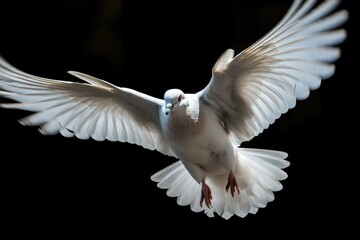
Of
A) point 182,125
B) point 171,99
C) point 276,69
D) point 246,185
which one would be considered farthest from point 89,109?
point 276,69

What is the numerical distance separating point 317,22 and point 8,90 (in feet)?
4.22

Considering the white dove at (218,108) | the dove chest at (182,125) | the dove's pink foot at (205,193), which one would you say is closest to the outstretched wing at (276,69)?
the white dove at (218,108)

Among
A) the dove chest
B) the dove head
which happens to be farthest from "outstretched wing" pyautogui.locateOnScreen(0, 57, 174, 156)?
the dove head

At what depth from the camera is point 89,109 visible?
3271 millimetres

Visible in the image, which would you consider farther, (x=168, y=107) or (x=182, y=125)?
(x=182, y=125)

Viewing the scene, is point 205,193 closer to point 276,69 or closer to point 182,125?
point 182,125

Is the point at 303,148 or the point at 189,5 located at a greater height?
the point at 189,5

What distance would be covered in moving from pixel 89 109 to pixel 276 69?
91 cm

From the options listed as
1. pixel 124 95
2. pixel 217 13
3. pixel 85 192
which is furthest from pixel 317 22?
pixel 85 192

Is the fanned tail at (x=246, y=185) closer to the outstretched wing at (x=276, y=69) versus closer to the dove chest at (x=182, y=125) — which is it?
the outstretched wing at (x=276, y=69)

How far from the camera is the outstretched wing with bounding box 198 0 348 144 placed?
2455 mm

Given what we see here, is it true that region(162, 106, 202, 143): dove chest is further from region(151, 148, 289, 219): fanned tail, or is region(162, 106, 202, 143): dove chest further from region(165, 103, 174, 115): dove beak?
region(151, 148, 289, 219): fanned tail

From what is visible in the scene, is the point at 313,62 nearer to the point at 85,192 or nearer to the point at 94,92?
the point at 94,92

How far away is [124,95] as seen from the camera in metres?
3.14
